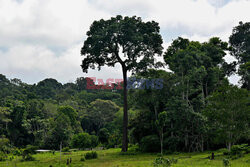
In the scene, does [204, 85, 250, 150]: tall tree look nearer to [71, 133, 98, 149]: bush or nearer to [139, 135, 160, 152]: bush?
[139, 135, 160, 152]: bush

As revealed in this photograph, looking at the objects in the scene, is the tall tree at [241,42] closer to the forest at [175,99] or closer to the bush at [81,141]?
the forest at [175,99]

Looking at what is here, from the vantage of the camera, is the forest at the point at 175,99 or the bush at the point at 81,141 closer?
the forest at the point at 175,99

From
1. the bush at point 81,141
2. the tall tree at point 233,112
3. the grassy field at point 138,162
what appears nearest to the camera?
the grassy field at point 138,162

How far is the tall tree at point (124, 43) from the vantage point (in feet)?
90.1

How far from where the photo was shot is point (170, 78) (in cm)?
3064

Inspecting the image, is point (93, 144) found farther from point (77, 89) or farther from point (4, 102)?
point (77, 89)

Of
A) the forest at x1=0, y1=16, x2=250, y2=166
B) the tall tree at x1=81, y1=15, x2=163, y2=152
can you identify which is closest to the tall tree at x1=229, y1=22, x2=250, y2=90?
the forest at x1=0, y1=16, x2=250, y2=166

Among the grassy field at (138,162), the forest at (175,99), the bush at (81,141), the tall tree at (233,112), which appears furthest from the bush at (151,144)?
the bush at (81,141)

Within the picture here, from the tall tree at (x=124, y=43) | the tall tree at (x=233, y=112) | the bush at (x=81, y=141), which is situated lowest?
the bush at (x=81, y=141)

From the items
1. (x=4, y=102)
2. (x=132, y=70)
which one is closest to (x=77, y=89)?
(x=4, y=102)

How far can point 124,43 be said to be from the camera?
28234 mm

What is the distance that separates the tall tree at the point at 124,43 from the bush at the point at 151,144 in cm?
217

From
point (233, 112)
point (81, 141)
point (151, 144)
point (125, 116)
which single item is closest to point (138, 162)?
point (233, 112)

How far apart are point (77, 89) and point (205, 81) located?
78042mm
